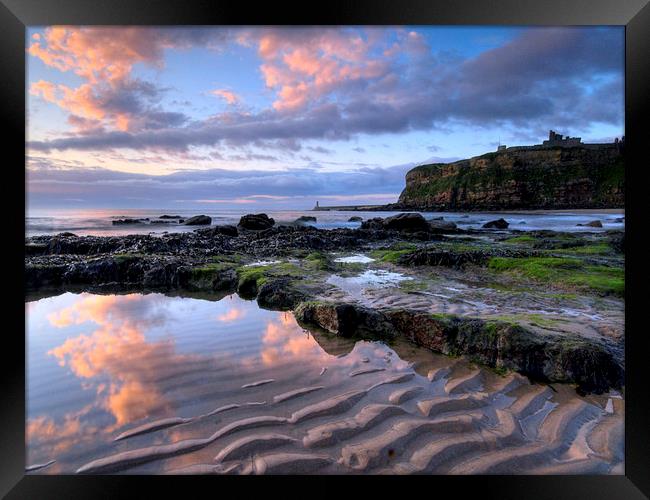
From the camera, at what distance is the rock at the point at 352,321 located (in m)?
3.74

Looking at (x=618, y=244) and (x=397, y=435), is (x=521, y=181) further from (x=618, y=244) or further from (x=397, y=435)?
(x=397, y=435)

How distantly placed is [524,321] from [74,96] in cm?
667

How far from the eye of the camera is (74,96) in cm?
509

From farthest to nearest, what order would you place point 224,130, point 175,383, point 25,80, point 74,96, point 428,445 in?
point 224,130 < point 74,96 < point 175,383 < point 25,80 < point 428,445

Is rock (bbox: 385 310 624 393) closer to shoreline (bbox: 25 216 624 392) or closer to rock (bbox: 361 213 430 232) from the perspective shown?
shoreline (bbox: 25 216 624 392)

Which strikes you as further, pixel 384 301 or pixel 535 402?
pixel 384 301

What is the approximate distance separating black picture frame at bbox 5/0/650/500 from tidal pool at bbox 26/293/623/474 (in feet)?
0.53

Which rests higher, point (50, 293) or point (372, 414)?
point (50, 293)

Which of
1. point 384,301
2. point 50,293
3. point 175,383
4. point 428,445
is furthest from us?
point 50,293

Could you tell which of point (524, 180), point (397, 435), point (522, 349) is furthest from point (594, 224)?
point (397, 435)

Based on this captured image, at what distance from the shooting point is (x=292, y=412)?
2.43 metres

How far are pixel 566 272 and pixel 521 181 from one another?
27.1 m
